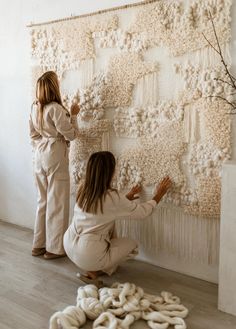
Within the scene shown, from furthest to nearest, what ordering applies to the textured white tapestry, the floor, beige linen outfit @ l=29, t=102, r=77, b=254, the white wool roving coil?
1. beige linen outfit @ l=29, t=102, r=77, b=254
2. the textured white tapestry
3. the floor
4. the white wool roving coil

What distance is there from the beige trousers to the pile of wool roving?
0.66 m

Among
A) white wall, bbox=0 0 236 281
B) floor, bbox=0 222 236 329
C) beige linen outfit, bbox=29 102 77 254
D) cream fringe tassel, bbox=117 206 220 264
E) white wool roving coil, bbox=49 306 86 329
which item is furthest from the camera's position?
white wall, bbox=0 0 236 281

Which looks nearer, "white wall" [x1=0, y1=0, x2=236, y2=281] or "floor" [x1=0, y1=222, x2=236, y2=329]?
"floor" [x1=0, y1=222, x2=236, y2=329]

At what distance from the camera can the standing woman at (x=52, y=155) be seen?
2.56 m

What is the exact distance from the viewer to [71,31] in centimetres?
271

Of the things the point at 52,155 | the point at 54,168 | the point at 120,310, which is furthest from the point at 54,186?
the point at 120,310

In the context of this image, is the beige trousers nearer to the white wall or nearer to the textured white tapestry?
the textured white tapestry

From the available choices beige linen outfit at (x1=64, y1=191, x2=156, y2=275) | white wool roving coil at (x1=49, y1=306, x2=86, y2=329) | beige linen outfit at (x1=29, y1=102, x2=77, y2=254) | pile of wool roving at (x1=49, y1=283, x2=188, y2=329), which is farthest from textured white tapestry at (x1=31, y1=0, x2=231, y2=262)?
white wool roving coil at (x1=49, y1=306, x2=86, y2=329)

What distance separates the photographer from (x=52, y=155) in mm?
2633

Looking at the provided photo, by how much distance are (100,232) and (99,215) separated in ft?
0.44

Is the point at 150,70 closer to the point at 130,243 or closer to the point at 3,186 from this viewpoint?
the point at 130,243

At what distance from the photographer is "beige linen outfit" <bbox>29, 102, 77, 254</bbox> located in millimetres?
2555

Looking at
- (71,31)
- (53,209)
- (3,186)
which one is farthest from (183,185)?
(3,186)

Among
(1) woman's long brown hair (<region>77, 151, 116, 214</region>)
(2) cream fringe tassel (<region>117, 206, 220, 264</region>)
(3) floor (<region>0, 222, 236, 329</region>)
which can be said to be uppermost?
(1) woman's long brown hair (<region>77, 151, 116, 214</region>)
